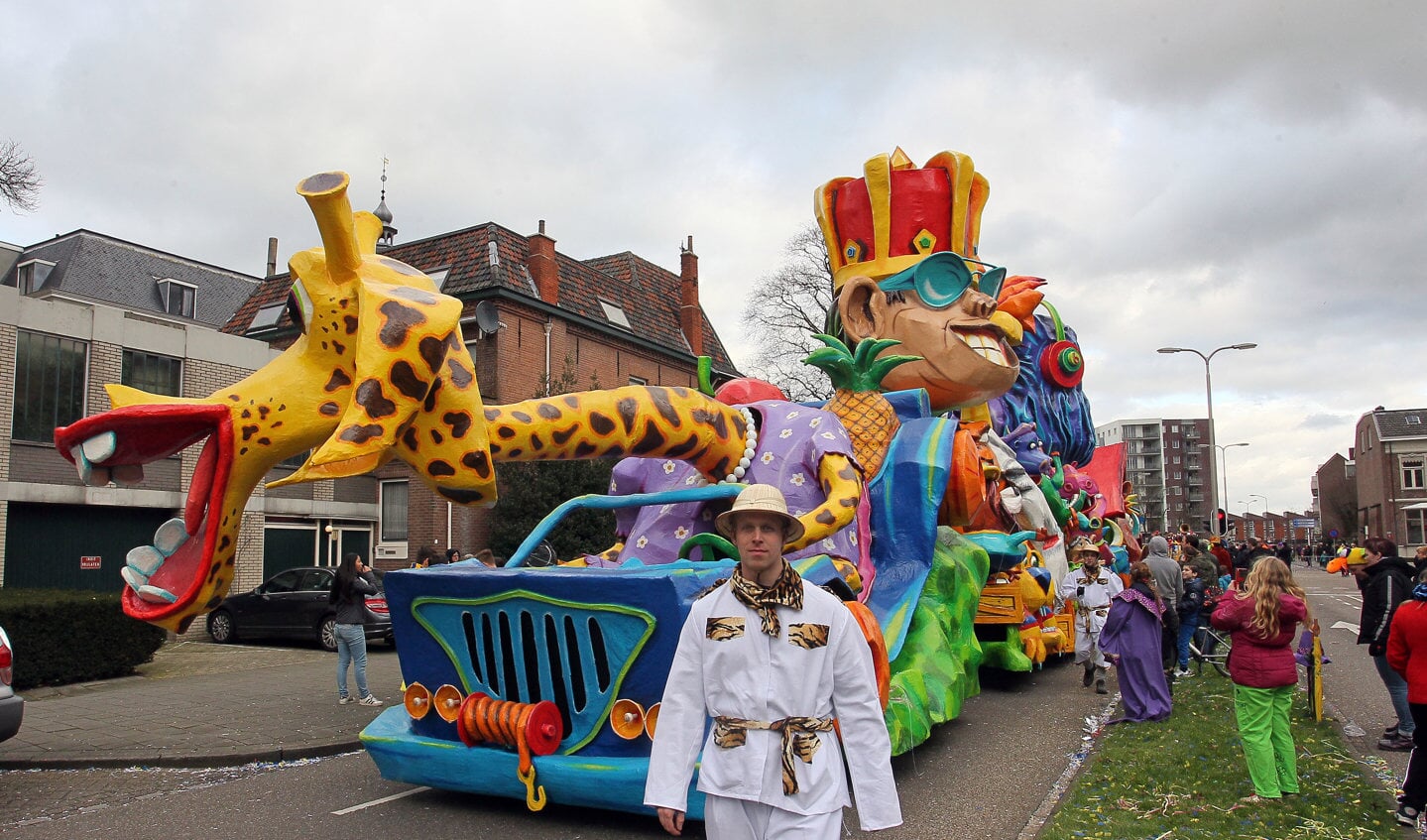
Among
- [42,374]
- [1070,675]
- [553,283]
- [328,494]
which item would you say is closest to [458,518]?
[328,494]

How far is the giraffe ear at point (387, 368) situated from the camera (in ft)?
15.0

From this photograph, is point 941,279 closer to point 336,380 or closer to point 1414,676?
point 1414,676

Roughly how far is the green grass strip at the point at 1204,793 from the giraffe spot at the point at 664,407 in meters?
→ 2.95

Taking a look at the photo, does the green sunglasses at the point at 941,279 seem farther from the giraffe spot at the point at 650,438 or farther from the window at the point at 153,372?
the window at the point at 153,372

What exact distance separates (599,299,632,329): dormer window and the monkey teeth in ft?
52.8

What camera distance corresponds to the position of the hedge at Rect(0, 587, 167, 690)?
35.6 feet

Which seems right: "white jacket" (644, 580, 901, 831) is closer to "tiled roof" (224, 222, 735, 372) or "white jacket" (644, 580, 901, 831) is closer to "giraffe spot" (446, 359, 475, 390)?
"giraffe spot" (446, 359, 475, 390)

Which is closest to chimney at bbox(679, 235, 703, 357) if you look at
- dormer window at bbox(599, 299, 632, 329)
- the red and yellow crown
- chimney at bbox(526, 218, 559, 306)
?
dormer window at bbox(599, 299, 632, 329)

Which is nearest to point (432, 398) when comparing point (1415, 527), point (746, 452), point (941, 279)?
point (746, 452)

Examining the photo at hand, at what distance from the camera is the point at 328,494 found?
64.3 feet

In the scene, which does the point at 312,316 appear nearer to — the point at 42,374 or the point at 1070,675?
the point at 1070,675

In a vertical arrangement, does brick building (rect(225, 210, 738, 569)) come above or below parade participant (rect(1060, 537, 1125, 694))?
above

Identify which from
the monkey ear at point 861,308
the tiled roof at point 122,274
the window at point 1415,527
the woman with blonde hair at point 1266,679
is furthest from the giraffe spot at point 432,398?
the window at point 1415,527

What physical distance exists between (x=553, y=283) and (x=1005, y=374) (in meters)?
15.0
